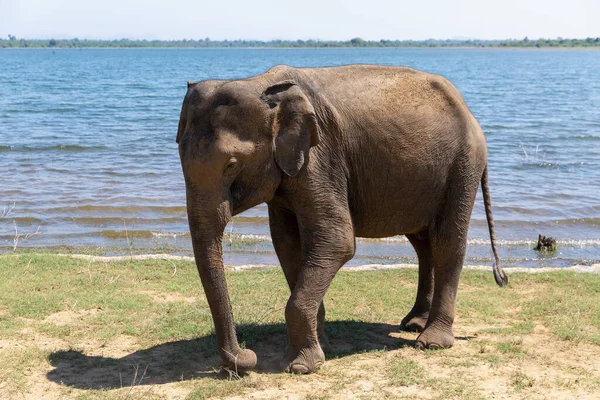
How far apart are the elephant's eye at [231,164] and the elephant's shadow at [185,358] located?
64.9 inches

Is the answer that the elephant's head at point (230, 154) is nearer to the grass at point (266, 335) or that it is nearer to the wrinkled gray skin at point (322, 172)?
the wrinkled gray skin at point (322, 172)

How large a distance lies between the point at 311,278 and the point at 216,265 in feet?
2.80

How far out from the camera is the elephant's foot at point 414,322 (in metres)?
7.85

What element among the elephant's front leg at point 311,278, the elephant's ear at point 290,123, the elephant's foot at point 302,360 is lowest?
the elephant's foot at point 302,360

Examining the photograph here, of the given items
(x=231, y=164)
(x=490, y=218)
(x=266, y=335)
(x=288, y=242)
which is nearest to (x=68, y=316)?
(x=266, y=335)

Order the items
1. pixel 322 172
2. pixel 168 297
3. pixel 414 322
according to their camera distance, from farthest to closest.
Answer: pixel 168 297, pixel 414 322, pixel 322 172

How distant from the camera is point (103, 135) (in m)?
27.9

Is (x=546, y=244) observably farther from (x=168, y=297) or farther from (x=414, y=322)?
(x=168, y=297)

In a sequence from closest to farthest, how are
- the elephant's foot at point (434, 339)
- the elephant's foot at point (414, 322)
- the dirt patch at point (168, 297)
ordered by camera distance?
1. the elephant's foot at point (434, 339)
2. the elephant's foot at point (414, 322)
3. the dirt patch at point (168, 297)

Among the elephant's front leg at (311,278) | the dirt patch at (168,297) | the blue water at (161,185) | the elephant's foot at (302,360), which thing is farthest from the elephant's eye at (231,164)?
the blue water at (161,185)

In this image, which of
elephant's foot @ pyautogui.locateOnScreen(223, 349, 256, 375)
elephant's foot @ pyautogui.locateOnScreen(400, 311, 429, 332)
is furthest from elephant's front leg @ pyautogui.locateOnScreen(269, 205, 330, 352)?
elephant's foot @ pyautogui.locateOnScreen(400, 311, 429, 332)

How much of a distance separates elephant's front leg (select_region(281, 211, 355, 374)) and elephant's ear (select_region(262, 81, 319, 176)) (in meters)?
0.53

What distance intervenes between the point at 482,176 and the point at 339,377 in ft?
8.15

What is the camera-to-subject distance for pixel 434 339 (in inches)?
282
